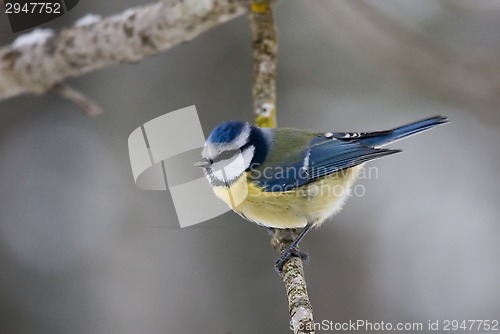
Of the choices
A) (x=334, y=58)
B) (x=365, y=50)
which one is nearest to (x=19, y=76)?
(x=365, y=50)

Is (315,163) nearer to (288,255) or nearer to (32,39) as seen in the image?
(288,255)

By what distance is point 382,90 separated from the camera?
337cm

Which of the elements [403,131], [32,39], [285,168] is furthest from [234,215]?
[32,39]

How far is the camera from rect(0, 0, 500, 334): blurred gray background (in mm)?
2867

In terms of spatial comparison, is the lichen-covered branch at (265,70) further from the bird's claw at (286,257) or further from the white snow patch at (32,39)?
the white snow patch at (32,39)

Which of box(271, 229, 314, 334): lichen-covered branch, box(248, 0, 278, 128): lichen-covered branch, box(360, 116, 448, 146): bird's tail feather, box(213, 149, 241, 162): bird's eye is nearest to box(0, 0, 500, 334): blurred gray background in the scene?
box(248, 0, 278, 128): lichen-covered branch

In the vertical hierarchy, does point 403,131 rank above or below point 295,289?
above

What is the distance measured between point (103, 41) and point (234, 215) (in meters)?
1.21

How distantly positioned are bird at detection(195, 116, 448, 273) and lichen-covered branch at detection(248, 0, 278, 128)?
93 millimetres

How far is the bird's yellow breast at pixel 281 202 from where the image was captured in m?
1.82

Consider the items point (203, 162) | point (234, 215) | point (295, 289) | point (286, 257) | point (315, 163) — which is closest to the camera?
point (295, 289)

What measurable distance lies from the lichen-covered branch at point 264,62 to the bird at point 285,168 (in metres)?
0.09

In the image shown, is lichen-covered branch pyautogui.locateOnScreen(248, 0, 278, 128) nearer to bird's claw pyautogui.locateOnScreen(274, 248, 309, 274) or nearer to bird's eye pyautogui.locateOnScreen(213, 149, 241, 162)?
bird's eye pyautogui.locateOnScreen(213, 149, 241, 162)

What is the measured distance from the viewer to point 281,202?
1832 millimetres
